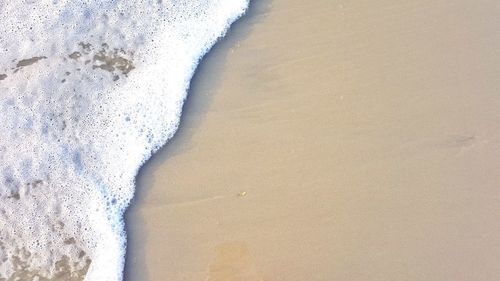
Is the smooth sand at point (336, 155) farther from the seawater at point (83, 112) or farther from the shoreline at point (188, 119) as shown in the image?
the seawater at point (83, 112)

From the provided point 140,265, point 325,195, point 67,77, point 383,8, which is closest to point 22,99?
point 67,77

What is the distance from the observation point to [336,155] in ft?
9.08

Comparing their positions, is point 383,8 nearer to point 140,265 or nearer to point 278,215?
point 278,215

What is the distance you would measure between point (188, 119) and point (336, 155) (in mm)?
770

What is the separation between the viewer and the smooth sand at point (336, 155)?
2584 mm

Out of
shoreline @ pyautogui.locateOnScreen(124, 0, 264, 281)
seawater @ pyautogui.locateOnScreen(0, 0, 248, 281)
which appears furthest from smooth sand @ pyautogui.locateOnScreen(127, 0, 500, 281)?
seawater @ pyautogui.locateOnScreen(0, 0, 248, 281)

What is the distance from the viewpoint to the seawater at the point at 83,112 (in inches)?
107

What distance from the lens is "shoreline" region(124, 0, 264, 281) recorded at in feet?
8.70

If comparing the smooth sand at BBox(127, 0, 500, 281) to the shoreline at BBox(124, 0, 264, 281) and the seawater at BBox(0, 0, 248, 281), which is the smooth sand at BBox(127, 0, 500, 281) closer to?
the shoreline at BBox(124, 0, 264, 281)

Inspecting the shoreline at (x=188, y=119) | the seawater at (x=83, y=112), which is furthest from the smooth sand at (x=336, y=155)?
the seawater at (x=83, y=112)

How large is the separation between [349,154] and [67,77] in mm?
1567

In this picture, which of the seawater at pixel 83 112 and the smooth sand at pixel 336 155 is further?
the seawater at pixel 83 112

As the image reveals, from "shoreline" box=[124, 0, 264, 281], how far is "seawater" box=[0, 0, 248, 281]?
35 mm

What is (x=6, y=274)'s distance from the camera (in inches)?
104
